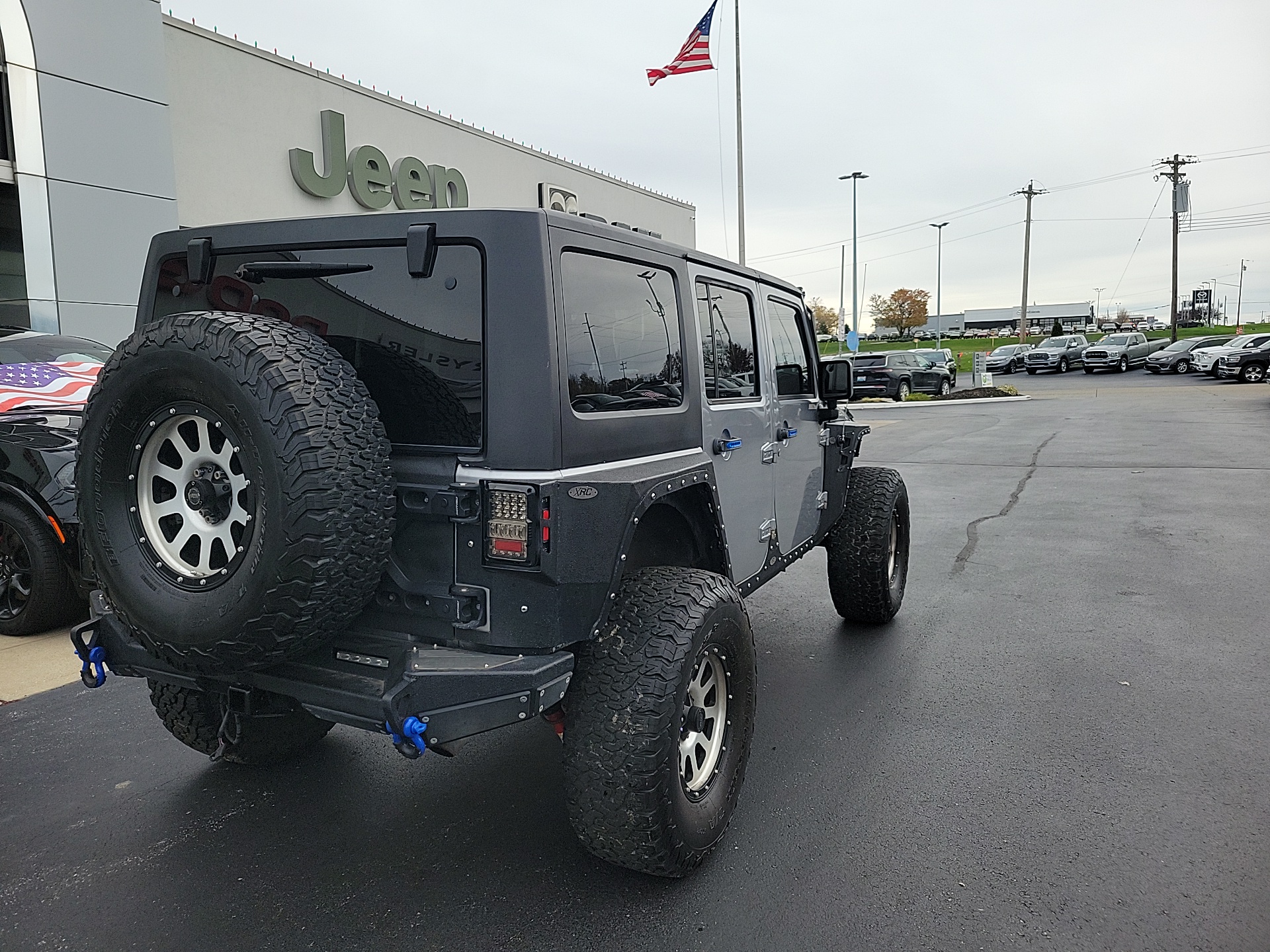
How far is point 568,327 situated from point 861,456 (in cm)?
1294

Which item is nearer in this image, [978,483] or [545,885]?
[545,885]

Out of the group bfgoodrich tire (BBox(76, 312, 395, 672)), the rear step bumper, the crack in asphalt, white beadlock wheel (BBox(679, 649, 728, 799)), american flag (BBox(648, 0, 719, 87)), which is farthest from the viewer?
american flag (BBox(648, 0, 719, 87))

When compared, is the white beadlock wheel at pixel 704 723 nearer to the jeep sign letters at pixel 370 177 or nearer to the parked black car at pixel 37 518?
the parked black car at pixel 37 518

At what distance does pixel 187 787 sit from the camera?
3658 millimetres

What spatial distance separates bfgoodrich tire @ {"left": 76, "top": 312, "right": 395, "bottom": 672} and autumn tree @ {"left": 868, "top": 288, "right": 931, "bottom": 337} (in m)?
101

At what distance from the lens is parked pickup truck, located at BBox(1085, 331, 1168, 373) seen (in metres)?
45.7

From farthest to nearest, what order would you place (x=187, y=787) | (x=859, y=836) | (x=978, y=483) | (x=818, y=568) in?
(x=978, y=483) < (x=818, y=568) < (x=187, y=787) < (x=859, y=836)

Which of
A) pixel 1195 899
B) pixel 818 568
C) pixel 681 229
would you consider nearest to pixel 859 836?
pixel 1195 899

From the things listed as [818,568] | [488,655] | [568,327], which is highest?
[568,327]

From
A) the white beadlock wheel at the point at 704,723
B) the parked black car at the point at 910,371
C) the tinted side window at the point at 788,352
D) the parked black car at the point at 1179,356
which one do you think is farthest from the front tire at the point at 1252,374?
the white beadlock wheel at the point at 704,723

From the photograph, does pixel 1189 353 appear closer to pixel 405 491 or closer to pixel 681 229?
pixel 681 229

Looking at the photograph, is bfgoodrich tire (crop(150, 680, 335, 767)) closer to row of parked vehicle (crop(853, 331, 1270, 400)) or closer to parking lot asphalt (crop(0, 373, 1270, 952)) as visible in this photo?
parking lot asphalt (crop(0, 373, 1270, 952))

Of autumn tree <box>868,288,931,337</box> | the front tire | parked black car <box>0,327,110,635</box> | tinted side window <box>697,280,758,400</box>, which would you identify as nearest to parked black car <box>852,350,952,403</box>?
the front tire

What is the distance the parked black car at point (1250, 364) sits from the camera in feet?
113
